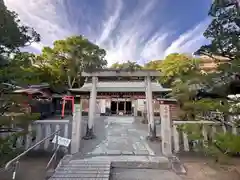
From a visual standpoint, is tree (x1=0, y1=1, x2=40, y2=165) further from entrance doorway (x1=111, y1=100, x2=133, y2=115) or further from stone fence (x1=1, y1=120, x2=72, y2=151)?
entrance doorway (x1=111, y1=100, x2=133, y2=115)

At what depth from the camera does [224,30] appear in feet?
9.88

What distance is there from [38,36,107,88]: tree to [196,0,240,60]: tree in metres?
Answer: 16.5

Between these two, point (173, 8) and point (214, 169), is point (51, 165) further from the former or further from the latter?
point (173, 8)

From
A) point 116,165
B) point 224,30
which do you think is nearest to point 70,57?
point 116,165

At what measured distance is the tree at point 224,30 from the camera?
2890mm

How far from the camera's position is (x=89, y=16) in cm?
752

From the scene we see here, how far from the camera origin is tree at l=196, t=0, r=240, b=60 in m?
2.89

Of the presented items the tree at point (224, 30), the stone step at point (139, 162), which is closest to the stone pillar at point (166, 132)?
the stone step at point (139, 162)

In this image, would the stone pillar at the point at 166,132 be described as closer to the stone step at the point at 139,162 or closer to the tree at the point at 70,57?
the stone step at the point at 139,162

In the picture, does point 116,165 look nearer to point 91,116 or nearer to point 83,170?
point 83,170

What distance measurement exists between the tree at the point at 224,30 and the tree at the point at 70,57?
54.3 feet

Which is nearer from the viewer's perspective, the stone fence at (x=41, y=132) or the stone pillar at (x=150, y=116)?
the stone fence at (x=41, y=132)

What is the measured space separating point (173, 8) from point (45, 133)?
20.3 ft

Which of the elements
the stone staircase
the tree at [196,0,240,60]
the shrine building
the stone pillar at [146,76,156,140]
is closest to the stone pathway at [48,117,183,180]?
the stone staircase
